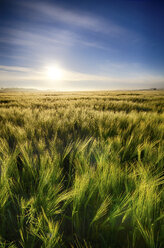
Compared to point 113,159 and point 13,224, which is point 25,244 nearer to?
point 13,224

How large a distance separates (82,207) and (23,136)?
106cm

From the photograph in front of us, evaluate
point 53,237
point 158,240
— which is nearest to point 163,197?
point 158,240

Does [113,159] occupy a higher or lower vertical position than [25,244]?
higher

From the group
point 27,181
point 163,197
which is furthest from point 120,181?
point 27,181

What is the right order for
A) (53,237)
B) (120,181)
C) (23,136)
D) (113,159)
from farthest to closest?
(23,136)
(113,159)
(120,181)
(53,237)

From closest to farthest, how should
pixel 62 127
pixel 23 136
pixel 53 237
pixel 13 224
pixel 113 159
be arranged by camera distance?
pixel 53 237
pixel 13 224
pixel 113 159
pixel 23 136
pixel 62 127

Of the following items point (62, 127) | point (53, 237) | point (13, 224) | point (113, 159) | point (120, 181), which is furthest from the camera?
point (62, 127)

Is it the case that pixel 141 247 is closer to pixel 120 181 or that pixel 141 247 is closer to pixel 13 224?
pixel 120 181

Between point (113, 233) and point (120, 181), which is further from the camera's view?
point (120, 181)

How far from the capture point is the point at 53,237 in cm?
47

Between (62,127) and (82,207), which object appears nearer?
(82,207)

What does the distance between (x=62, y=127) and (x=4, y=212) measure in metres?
1.29

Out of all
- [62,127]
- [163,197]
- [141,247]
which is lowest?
[141,247]

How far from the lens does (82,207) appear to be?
2.15 feet
